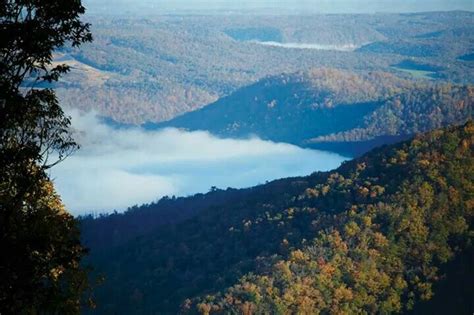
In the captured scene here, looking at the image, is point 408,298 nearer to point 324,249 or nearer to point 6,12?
point 324,249

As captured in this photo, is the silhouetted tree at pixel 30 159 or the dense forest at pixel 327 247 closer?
the silhouetted tree at pixel 30 159

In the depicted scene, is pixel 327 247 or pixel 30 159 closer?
pixel 30 159

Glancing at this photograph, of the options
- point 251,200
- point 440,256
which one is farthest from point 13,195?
point 251,200

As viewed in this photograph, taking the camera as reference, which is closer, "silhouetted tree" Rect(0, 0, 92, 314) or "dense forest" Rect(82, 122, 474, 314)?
"silhouetted tree" Rect(0, 0, 92, 314)

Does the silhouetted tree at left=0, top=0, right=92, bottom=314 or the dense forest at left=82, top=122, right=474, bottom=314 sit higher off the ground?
the silhouetted tree at left=0, top=0, right=92, bottom=314

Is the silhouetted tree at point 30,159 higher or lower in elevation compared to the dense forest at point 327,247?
higher
